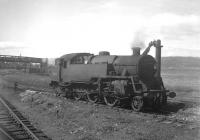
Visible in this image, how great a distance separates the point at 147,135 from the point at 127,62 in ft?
20.8

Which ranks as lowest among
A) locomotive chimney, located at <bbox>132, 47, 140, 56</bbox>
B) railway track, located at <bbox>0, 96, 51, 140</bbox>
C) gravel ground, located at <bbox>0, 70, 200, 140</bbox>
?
railway track, located at <bbox>0, 96, 51, 140</bbox>

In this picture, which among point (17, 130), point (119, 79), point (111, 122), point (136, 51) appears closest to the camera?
point (17, 130)

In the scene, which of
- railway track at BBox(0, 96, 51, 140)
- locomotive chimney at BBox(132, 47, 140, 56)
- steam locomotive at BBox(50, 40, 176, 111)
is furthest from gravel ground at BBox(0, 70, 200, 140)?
locomotive chimney at BBox(132, 47, 140, 56)

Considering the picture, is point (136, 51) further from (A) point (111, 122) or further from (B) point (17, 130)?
(B) point (17, 130)

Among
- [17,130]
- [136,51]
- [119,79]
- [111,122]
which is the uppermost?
[136,51]

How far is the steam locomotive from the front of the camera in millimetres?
14516

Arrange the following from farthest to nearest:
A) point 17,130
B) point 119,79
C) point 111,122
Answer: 1. point 119,79
2. point 111,122
3. point 17,130

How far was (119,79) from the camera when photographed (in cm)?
1536

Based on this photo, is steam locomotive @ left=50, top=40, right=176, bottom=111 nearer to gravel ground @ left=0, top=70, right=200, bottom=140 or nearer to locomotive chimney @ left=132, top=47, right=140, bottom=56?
locomotive chimney @ left=132, top=47, right=140, bottom=56

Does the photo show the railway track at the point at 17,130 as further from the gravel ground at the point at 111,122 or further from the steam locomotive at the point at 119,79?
the steam locomotive at the point at 119,79

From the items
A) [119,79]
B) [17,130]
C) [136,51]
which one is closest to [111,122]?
[17,130]

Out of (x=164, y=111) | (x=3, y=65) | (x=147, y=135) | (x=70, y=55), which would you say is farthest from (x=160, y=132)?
(x=3, y=65)

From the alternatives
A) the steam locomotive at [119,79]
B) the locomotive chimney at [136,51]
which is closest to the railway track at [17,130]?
the steam locomotive at [119,79]

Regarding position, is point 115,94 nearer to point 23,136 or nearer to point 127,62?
point 127,62
